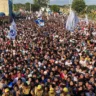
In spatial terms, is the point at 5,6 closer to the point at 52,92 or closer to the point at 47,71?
the point at 47,71

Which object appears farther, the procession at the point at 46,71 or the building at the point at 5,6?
the building at the point at 5,6

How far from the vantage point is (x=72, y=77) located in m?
13.8

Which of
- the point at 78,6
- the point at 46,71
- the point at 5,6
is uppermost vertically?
the point at 46,71

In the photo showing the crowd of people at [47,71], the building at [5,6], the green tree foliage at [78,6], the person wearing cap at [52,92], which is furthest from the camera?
the green tree foliage at [78,6]

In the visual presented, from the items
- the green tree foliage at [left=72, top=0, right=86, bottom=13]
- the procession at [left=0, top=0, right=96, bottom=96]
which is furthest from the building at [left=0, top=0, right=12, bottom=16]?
the procession at [left=0, top=0, right=96, bottom=96]

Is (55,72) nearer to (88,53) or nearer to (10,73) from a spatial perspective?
(10,73)

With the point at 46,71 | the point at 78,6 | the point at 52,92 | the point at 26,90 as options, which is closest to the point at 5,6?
the point at 78,6

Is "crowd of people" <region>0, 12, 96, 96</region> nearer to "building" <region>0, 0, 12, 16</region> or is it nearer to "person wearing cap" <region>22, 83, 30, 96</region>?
"person wearing cap" <region>22, 83, 30, 96</region>

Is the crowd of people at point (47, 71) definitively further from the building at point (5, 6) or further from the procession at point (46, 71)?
the building at point (5, 6)

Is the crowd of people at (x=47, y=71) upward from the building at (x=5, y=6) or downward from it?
upward

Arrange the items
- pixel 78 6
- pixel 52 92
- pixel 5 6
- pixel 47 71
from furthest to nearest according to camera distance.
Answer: pixel 78 6 → pixel 5 6 → pixel 47 71 → pixel 52 92

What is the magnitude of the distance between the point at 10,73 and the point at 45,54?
16.5ft

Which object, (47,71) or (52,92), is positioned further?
(47,71)

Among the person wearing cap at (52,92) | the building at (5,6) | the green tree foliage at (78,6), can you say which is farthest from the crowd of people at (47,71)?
the green tree foliage at (78,6)
